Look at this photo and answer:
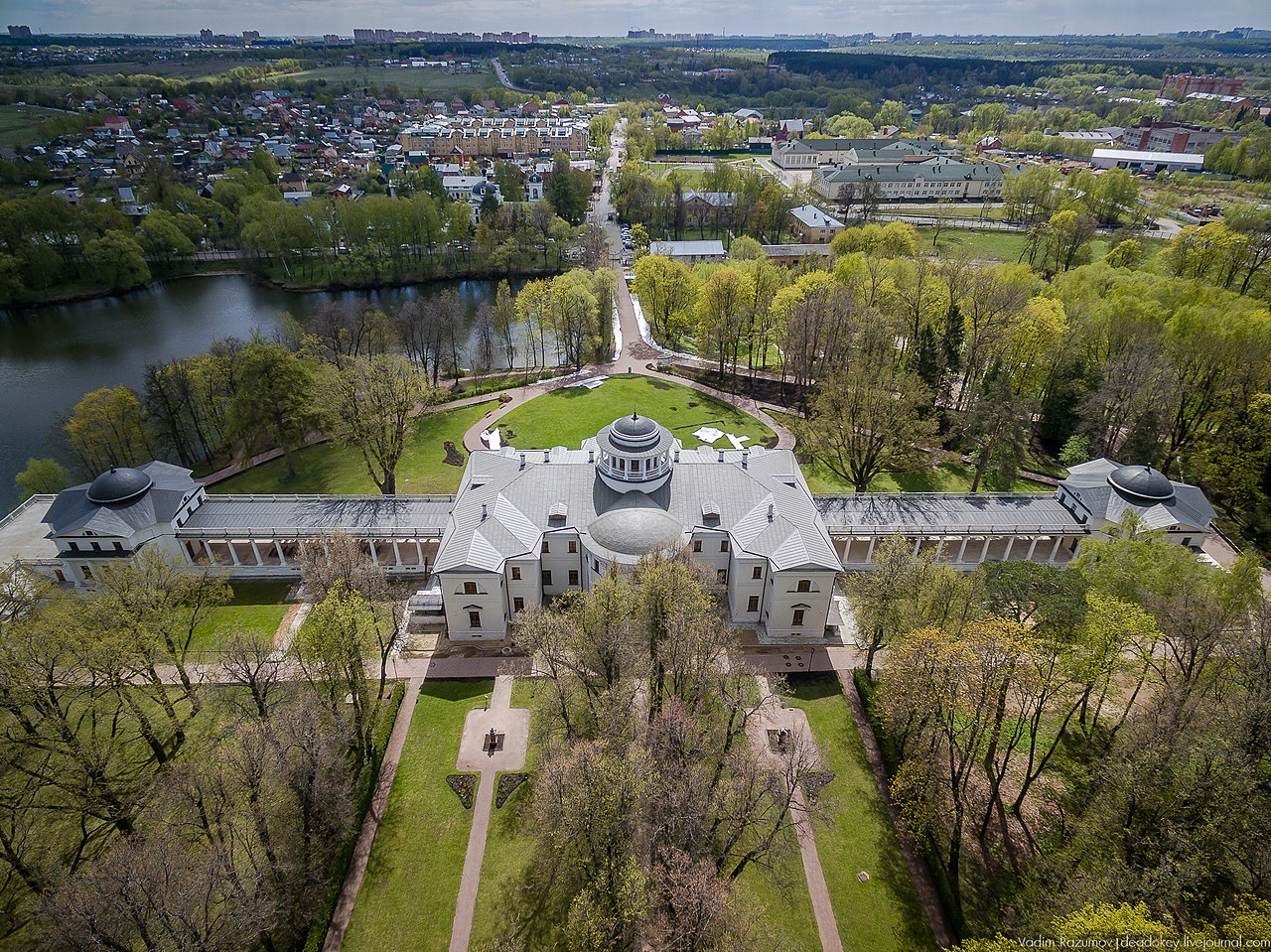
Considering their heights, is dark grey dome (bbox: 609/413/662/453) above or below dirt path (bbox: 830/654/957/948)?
above

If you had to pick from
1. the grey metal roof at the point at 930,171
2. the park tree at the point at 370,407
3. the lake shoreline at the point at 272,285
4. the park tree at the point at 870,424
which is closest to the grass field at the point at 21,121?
the lake shoreline at the point at 272,285

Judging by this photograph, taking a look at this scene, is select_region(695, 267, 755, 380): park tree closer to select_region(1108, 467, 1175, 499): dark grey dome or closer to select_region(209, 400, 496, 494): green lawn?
select_region(209, 400, 496, 494): green lawn

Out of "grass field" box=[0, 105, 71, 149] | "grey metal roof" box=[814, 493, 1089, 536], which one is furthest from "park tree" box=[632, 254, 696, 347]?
"grass field" box=[0, 105, 71, 149]

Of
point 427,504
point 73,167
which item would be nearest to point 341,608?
point 427,504

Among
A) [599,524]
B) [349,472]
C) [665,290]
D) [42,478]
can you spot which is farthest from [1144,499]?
[42,478]

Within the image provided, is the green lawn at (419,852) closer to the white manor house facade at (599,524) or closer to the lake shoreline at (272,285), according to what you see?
the white manor house facade at (599,524)

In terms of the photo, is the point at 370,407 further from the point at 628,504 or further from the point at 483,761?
the point at 483,761
